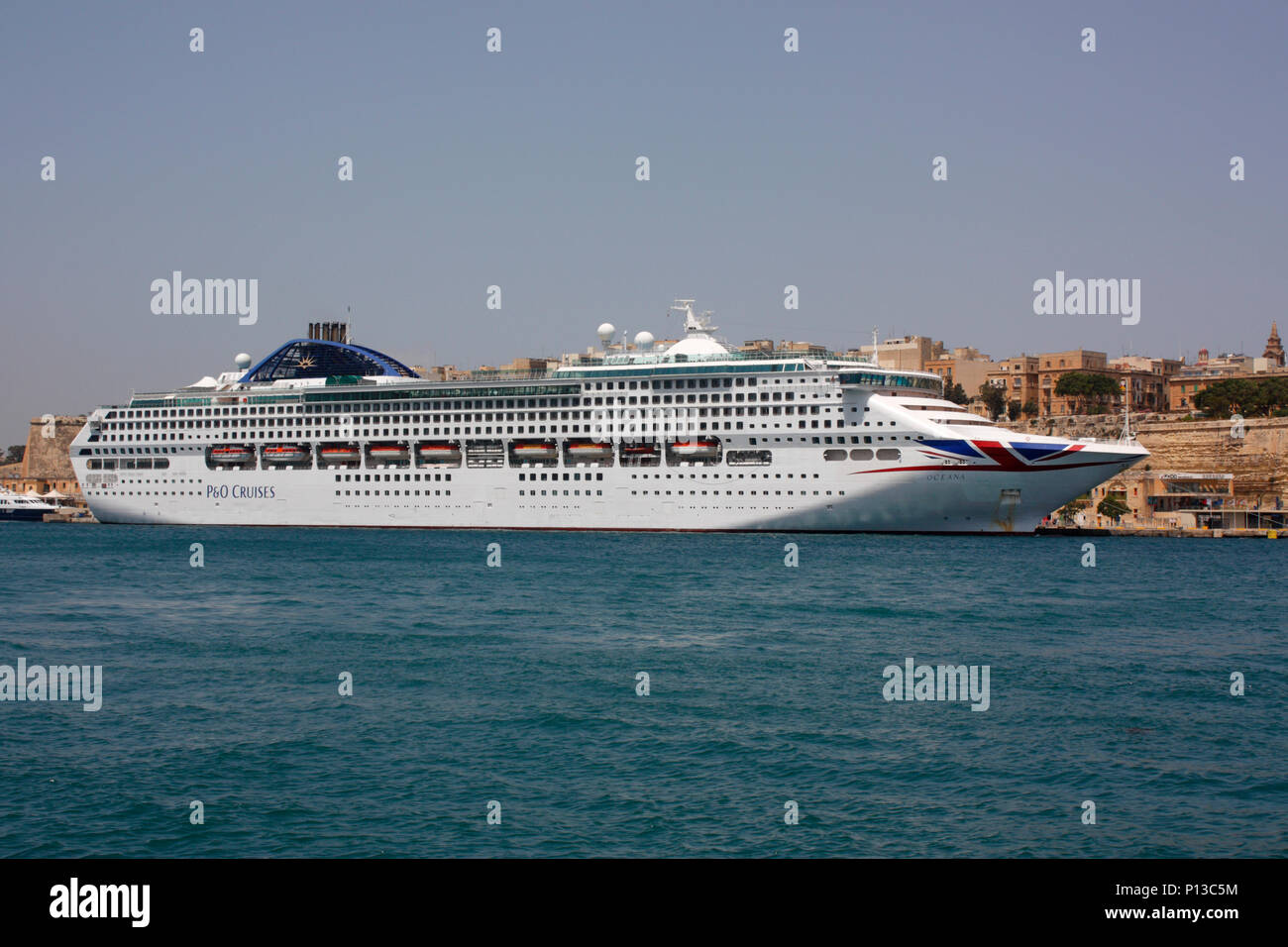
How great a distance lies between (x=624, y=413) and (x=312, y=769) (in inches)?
1862

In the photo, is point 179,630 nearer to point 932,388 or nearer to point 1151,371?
point 932,388

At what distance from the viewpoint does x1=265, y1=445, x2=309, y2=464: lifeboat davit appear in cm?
7188

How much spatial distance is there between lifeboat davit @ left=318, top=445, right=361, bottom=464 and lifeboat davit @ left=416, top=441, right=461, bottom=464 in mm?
4083

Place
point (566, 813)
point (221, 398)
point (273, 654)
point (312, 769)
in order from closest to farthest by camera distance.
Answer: point (566, 813) < point (312, 769) < point (273, 654) < point (221, 398)

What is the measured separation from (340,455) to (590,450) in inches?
661

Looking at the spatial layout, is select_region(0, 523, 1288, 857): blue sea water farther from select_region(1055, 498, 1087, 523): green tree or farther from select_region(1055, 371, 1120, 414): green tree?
select_region(1055, 371, 1120, 414): green tree

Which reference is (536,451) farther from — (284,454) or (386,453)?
(284,454)

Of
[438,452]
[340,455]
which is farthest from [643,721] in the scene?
[340,455]

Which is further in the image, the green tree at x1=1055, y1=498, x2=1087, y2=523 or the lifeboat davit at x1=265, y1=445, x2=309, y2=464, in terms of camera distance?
the green tree at x1=1055, y1=498, x2=1087, y2=523

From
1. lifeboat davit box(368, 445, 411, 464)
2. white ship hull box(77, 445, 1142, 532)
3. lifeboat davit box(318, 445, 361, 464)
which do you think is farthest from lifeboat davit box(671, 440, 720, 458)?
lifeboat davit box(318, 445, 361, 464)

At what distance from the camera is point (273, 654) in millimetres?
25797

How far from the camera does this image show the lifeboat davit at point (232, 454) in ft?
241
